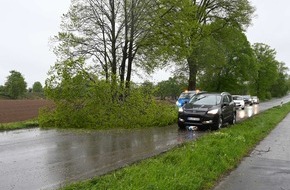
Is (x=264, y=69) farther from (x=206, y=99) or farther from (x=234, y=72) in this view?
(x=206, y=99)

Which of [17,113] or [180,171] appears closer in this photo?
[180,171]

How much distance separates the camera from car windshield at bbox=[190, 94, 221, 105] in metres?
18.3

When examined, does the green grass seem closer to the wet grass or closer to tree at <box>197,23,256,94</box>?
the wet grass

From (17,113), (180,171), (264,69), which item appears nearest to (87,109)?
(180,171)

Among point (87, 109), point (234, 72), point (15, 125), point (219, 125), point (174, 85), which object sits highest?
point (234, 72)

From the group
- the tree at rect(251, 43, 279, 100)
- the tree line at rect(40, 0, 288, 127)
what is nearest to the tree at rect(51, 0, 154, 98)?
the tree line at rect(40, 0, 288, 127)

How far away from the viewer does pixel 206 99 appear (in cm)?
1864

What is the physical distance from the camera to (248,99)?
180 feet

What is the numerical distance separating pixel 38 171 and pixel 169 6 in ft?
56.9

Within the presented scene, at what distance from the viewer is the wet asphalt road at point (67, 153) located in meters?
7.46

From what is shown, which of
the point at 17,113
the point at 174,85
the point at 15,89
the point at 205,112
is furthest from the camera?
the point at 15,89

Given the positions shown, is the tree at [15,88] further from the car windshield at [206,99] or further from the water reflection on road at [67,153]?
the water reflection on road at [67,153]

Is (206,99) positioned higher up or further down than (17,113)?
higher up

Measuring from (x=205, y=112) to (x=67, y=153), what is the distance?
8527 mm
